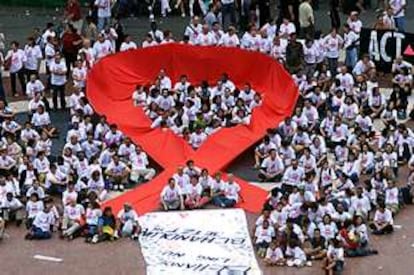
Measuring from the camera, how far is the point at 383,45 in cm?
3447

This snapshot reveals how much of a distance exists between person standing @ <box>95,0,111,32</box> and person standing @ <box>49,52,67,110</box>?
188 inches

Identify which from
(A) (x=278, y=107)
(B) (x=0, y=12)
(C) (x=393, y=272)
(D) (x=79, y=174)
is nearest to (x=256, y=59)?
(A) (x=278, y=107)

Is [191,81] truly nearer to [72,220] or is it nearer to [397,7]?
[397,7]

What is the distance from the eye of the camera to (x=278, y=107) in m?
30.8

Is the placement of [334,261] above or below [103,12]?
below

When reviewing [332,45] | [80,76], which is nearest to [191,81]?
[80,76]

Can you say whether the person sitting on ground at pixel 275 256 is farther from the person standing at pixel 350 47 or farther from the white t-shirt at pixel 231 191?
the person standing at pixel 350 47

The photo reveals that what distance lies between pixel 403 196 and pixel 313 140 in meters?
2.68

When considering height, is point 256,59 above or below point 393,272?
above

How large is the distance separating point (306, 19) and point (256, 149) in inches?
308

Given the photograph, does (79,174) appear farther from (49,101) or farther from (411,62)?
(411,62)

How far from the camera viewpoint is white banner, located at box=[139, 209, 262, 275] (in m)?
24.2

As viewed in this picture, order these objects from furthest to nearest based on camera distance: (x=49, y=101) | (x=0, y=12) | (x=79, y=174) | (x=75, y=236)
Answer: (x=0, y=12)
(x=49, y=101)
(x=79, y=174)
(x=75, y=236)

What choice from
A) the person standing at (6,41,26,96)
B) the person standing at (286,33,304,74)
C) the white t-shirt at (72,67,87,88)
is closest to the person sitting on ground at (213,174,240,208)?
the white t-shirt at (72,67,87,88)
